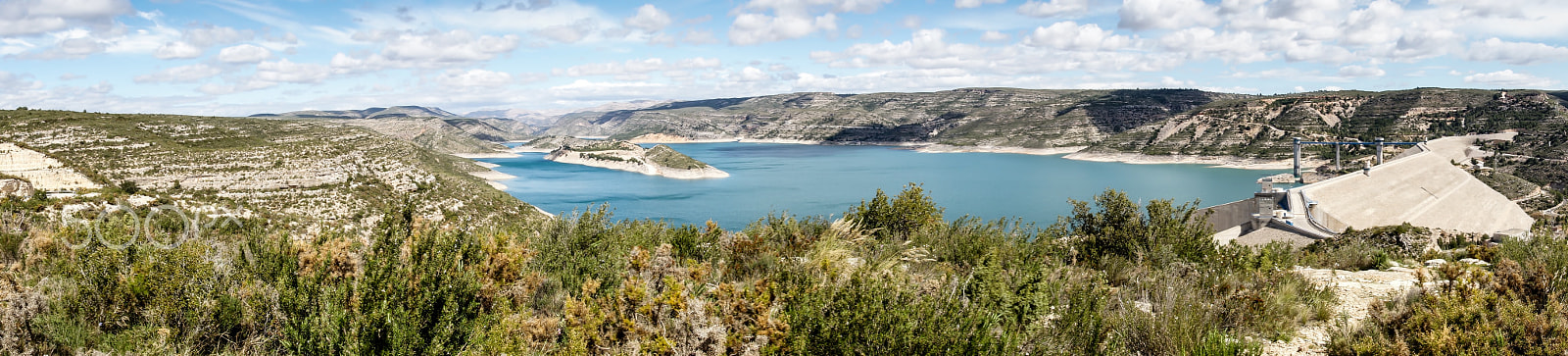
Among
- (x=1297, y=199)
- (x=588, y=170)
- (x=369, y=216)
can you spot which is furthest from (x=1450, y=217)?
(x=588, y=170)

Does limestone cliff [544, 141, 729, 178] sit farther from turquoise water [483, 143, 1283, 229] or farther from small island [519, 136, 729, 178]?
turquoise water [483, 143, 1283, 229]

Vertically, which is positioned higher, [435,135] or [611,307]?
→ [435,135]

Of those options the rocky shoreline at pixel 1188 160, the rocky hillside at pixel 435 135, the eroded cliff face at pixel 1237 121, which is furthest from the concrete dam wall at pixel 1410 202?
the rocky hillside at pixel 435 135

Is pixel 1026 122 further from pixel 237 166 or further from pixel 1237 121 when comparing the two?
pixel 237 166

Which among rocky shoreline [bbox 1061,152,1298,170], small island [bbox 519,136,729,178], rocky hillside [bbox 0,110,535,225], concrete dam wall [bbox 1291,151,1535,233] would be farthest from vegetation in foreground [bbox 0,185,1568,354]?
rocky shoreline [bbox 1061,152,1298,170]

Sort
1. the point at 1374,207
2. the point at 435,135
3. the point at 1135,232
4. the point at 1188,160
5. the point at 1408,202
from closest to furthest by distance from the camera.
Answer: the point at 1135,232 < the point at 1374,207 < the point at 1408,202 < the point at 1188,160 < the point at 435,135

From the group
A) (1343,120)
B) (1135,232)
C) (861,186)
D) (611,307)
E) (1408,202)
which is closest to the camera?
(611,307)

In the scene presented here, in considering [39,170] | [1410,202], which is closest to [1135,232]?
[39,170]
